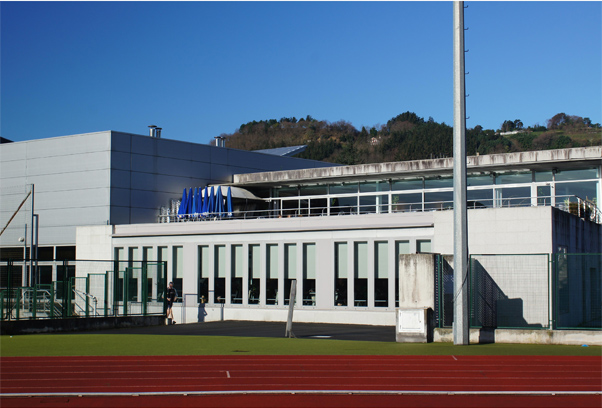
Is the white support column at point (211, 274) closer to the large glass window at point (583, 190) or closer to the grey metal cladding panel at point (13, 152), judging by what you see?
the grey metal cladding panel at point (13, 152)

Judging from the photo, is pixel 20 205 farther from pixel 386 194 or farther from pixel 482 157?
pixel 482 157

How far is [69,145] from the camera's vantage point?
4500cm

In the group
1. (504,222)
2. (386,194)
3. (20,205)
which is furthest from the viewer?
(20,205)

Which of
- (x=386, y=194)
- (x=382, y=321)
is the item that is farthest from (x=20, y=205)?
(x=382, y=321)

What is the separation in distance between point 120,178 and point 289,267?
13671 millimetres

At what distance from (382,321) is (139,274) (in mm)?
11133

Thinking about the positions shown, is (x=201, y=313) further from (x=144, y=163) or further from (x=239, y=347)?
(x=239, y=347)

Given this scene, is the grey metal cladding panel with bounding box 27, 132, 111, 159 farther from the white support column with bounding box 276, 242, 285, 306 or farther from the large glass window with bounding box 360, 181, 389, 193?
the large glass window with bounding box 360, 181, 389, 193

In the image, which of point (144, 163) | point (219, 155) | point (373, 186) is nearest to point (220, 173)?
point (219, 155)

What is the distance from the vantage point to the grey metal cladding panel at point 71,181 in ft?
142

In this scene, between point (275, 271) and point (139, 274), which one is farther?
point (275, 271)

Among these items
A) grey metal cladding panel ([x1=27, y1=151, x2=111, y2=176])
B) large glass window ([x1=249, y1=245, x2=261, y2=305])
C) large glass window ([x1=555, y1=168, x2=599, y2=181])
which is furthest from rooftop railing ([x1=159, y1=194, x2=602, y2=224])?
grey metal cladding panel ([x1=27, y1=151, x2=111, y2=176])

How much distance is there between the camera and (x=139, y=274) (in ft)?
106

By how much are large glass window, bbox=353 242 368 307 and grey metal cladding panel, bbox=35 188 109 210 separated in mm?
17048
